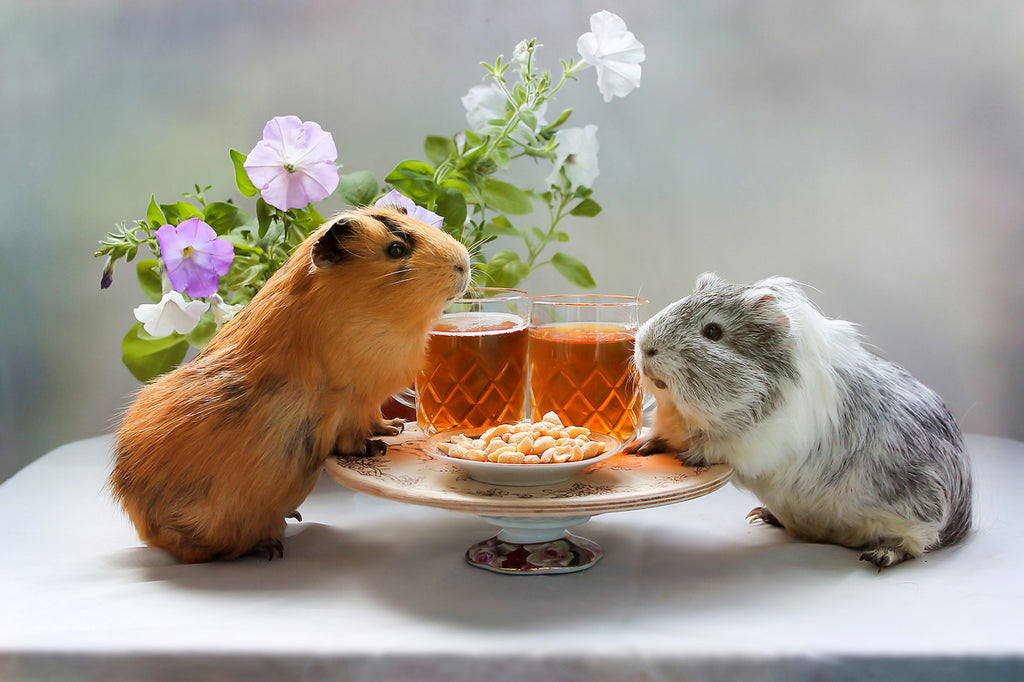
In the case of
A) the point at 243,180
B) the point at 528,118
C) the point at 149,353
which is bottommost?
the point at 149,353

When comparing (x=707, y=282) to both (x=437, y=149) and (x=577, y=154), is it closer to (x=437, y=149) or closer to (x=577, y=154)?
(x=577, y=154)

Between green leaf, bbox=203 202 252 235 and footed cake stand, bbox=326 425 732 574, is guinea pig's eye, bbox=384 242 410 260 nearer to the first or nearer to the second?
footed cake stand, bbox=326 425 732 574

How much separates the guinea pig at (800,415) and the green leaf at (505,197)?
0.51 m

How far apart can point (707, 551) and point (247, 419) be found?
2.51ft

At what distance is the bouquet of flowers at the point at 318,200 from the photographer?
1499mm

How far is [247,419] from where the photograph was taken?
4.23 feet

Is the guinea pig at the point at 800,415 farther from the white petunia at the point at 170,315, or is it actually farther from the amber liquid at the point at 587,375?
the white petunia at the point at 170,315

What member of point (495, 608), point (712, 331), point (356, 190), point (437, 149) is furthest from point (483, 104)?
point (495, 608)

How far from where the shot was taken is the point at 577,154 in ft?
6.16

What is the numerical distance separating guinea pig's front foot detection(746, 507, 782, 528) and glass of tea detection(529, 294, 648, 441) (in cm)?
32

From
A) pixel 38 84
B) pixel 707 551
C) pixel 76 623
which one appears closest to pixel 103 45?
pixel 38 84

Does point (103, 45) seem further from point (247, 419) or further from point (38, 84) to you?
point (247, 419)

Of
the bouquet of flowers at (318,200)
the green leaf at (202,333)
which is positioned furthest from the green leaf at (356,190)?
the green leaf at (202,333)

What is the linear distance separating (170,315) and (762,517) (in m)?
1.10
